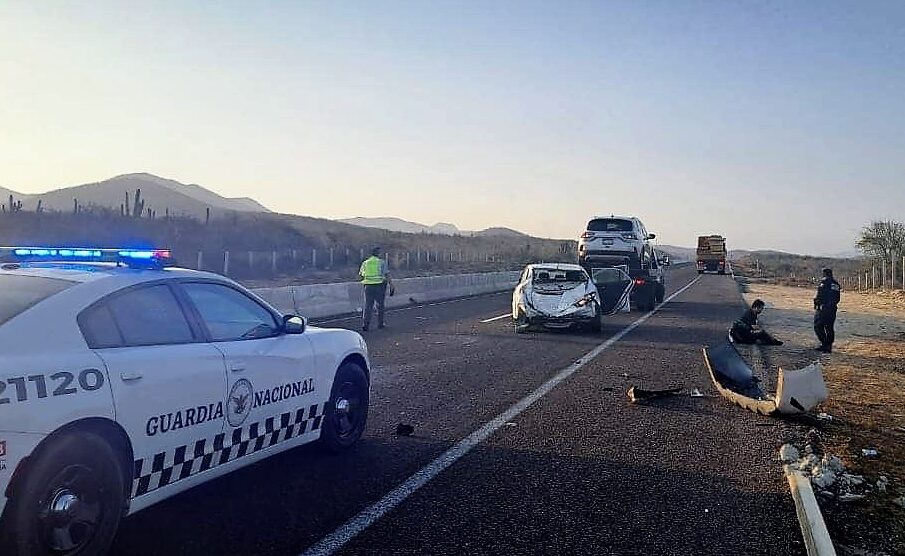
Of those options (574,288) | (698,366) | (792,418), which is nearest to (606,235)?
(574,288)

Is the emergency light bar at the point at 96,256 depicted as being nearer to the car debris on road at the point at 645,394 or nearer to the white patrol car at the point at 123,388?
the white patrol car at the point at 123,388

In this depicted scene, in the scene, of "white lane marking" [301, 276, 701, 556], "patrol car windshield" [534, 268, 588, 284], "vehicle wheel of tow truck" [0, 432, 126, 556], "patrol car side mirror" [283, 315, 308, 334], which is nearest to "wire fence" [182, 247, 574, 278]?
"patrol car windshield" [534, 268, 588, 284]

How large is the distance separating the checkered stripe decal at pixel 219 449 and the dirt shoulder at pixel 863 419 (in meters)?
3.62

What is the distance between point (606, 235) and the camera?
85.0 feet

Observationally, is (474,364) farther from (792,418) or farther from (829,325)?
(829,325)

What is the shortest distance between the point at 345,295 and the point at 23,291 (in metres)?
17.1

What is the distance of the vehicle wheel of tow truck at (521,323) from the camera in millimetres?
16891

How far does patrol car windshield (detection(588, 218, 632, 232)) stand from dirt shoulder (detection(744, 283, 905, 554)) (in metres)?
5.66

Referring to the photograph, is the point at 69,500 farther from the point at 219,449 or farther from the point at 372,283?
the point at 372,283

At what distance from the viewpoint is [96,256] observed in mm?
5285

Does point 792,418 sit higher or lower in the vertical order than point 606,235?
lower

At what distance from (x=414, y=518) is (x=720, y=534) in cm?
189

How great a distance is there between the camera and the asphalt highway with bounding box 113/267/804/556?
4.79 metres

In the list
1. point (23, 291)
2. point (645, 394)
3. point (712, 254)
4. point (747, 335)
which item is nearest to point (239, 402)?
point (23, 291)
